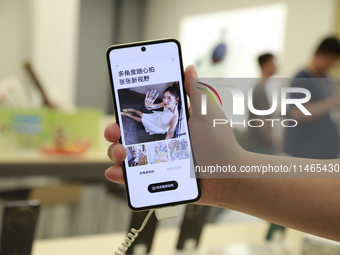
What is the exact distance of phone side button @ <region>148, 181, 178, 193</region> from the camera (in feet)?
2.16

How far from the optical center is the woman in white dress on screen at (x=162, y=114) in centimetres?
66

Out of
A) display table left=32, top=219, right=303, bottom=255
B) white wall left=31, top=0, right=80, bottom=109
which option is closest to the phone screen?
display table left=32, top=219, right=303, bottom=255

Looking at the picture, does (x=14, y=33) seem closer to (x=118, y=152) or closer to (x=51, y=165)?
(x=51, y=165)

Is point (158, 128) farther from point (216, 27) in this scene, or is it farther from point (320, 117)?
point (216, 27)

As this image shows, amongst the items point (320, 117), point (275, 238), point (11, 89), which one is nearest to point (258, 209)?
point (275, 238)

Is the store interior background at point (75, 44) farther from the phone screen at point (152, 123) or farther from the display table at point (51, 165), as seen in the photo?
the phone screen at point (152, 123)

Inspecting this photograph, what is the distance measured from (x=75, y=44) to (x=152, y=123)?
4.75 m

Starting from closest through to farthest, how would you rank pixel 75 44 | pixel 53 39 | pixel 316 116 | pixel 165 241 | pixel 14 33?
pixel 165 241 < pixel 316 116 < pixel 53 39 < pixel 14 33 < pixel 75 44

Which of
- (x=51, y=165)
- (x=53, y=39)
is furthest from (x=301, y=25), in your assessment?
(x=51, y=165)

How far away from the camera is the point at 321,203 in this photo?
1.99 feet

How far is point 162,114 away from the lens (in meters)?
0.67

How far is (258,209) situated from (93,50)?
7290 mm

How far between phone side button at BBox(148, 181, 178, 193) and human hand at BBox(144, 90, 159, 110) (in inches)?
4.5

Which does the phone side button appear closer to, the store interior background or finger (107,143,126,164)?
finger (107,143,126,164)
